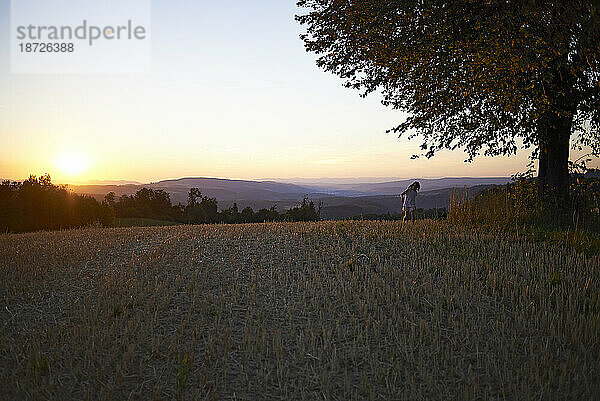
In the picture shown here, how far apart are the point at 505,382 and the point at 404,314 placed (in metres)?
1.97

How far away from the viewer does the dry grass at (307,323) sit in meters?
4.94

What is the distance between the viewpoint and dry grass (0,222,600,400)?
494 centimetres

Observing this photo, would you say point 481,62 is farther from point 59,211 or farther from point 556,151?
point 59,211

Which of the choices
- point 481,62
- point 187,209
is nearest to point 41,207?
point 187,209

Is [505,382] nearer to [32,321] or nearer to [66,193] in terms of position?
[32,321]

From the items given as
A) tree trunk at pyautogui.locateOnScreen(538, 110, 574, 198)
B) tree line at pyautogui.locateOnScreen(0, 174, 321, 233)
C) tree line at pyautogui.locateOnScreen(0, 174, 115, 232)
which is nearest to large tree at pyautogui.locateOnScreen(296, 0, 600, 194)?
tree trunk at pyautogui.locateOnScreen(538, 110, 574, 198)

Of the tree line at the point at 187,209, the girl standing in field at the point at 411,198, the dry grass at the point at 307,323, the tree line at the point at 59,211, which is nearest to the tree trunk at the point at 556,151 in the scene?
the girl standing in field at the point at 411,198

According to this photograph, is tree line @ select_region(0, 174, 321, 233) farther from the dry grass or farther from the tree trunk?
the dry grass

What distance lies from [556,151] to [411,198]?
225 inches

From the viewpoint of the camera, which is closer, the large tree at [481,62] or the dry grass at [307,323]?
the dry grass at [307,323]

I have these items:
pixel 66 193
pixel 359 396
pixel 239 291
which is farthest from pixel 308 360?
pixel 66 193

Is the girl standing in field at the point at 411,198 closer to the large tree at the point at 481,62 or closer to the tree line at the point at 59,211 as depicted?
the large tree at the point at 481,62

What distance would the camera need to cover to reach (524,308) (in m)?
6.67

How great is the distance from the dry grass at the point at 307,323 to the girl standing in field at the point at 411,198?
3.53m
